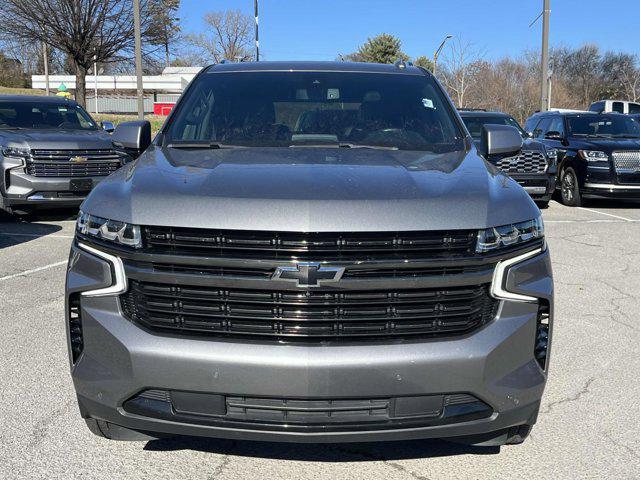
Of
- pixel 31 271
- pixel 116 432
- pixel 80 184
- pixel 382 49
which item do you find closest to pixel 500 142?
pixel 116 432

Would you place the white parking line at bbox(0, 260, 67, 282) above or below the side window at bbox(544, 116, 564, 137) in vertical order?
below

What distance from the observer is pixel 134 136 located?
417 cm

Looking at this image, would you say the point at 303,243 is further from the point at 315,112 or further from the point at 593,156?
the point at 593,156

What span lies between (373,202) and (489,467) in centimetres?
145

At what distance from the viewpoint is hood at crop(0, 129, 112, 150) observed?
1005 cm

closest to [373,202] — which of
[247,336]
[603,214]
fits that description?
[247,336]

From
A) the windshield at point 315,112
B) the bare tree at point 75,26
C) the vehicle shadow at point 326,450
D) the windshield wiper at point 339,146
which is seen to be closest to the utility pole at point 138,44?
the bare tree at point 75,26

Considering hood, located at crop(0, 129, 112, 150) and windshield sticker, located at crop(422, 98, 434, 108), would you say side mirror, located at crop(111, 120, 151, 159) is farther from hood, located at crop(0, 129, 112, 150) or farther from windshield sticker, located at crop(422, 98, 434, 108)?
hood, located at crop(0, 129, 112, 150)

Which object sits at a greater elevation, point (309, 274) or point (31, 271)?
point (309, 274)

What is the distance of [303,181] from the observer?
A: 108 inches

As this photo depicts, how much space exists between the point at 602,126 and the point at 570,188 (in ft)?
5.55

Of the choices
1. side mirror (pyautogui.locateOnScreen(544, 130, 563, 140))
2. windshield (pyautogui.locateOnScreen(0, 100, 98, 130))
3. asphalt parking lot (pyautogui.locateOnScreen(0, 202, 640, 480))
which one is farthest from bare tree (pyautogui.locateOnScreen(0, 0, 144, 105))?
asphalt parking lot (pyautogui.locateOnScreen(0, 202, 640, 480))

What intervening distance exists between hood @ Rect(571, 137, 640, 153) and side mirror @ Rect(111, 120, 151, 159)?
10.6m

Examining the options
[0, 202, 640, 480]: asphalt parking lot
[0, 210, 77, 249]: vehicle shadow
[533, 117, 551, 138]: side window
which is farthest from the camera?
[533, 117, 551, 138]: side window
